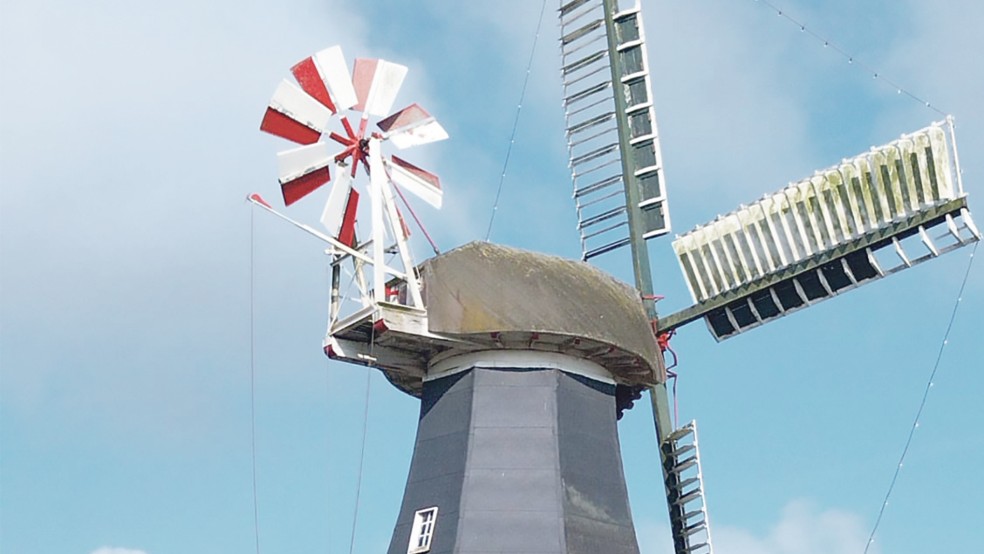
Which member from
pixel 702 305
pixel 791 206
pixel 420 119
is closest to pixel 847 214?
pixel 791 206

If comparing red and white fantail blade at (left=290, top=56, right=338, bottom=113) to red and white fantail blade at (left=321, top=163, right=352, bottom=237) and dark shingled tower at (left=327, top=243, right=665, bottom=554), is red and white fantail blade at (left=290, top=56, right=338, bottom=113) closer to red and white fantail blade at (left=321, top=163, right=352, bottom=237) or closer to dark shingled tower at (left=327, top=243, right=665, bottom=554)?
red and white fantail blade at (left=321, top=163, right=352, bottom=237)

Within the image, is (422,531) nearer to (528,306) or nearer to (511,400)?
(511,400)

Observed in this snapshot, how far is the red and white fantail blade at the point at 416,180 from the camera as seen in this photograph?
916 inches

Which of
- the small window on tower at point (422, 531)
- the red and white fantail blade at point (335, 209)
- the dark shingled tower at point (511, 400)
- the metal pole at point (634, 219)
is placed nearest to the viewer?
the dark shingled tower at point (511, 400)

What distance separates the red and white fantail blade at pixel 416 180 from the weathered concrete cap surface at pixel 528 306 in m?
1.15

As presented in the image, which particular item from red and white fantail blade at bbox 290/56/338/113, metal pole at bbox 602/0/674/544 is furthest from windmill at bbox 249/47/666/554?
metal pole at bbox 602/0/674/544

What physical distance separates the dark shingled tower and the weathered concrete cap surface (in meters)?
0.02

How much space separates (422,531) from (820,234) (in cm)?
678

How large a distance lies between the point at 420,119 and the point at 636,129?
4557mm

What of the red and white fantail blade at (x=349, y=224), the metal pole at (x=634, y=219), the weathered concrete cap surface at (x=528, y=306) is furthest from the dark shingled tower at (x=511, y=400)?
the metal pole at (x=634, y=219)

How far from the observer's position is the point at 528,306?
22156 mm

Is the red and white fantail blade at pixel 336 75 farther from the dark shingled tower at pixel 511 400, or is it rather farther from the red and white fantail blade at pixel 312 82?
the dark shingled tower at pixel 511 400

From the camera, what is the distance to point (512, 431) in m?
22.4

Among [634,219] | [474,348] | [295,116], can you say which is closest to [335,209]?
[295,116]
